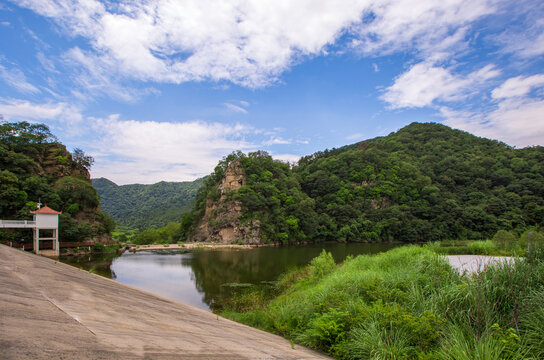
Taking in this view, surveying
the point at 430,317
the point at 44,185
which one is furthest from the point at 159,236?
the point at 430,317

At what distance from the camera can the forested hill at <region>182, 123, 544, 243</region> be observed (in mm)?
53750

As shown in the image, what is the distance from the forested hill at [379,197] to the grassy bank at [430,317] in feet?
147

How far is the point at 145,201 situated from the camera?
101438 mm

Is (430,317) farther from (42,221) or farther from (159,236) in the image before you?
(159,236)

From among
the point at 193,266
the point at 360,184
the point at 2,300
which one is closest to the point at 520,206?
the point at 360,184

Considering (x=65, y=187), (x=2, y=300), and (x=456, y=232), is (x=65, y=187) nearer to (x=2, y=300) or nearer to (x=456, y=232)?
(x=2, y=300)

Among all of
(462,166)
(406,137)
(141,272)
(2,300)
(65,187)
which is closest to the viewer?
(2,300)

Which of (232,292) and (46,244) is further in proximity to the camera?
(46,244)

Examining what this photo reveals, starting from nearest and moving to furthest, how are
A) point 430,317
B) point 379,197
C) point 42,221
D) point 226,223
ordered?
point 430,317, point 42,221, point 226,223, point 379,197

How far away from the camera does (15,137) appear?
3350 cm

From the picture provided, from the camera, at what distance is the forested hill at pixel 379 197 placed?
53.8m

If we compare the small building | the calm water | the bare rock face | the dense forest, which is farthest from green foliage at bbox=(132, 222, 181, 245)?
the small building

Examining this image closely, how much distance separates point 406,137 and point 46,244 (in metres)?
96.2

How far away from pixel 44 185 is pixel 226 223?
1092 inches
